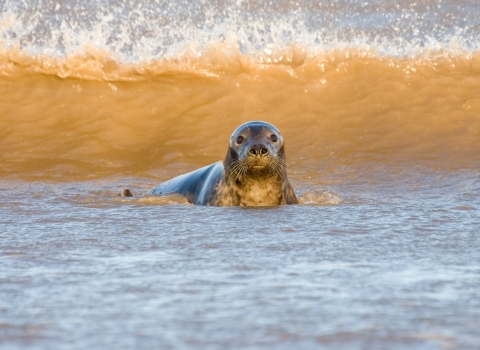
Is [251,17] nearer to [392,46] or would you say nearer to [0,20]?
[392,46]

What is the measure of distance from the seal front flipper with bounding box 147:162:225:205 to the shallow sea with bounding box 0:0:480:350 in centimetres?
22

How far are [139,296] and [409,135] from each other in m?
6.76

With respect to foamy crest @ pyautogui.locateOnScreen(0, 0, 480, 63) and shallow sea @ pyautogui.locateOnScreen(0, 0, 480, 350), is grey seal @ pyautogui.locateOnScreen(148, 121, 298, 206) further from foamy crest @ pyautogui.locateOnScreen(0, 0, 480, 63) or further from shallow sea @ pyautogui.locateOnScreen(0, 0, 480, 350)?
foamy crest @ pyautogui.locateOnScreen(0, 0, 480, 63)

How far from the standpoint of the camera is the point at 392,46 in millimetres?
11594

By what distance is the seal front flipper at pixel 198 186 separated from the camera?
21.9 feet

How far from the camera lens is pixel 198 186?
277 inches

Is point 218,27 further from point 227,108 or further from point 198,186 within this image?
point 198,186

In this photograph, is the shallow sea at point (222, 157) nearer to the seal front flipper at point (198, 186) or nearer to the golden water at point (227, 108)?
the golden water at point (227, 108)

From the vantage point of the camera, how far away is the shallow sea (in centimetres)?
328

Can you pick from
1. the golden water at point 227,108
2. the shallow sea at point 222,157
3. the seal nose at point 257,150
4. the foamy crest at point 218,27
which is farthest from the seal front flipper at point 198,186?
the foamy crest at point 218,27

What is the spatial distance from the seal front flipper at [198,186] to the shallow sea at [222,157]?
22cm

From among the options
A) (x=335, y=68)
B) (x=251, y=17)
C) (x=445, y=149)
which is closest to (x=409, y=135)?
(x=445, y=149)

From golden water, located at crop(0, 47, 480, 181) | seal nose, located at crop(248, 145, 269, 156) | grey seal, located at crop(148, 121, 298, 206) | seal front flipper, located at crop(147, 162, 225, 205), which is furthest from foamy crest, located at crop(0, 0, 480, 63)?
seal nose, located at crop(248, 145, 269, 156)

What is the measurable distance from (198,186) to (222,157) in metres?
2.44
